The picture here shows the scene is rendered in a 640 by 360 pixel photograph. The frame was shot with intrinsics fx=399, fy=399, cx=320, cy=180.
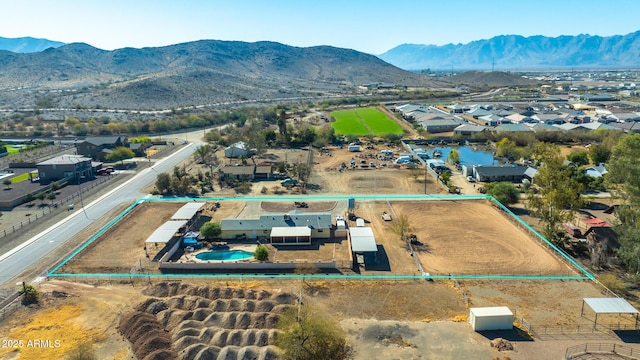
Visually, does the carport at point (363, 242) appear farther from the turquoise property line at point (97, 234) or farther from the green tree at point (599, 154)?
the green tree at point (599, 154)

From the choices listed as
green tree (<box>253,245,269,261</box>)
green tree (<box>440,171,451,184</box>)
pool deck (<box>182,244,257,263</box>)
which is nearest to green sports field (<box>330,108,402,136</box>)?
green tree (<box>440,171,451,184</box>)

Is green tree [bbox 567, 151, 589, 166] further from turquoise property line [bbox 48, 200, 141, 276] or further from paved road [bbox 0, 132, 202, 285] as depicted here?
paved road [bbox 0, 132, 202, 285]

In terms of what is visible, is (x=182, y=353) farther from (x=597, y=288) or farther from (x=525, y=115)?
(x=525, y=115)

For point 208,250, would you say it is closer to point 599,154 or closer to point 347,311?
point 347,311

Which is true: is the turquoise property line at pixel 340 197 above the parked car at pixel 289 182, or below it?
below

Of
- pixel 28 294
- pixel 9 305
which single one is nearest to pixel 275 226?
pixel 28 294

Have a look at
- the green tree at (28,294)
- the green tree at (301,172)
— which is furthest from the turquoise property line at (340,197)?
the green tree at (28,294)
